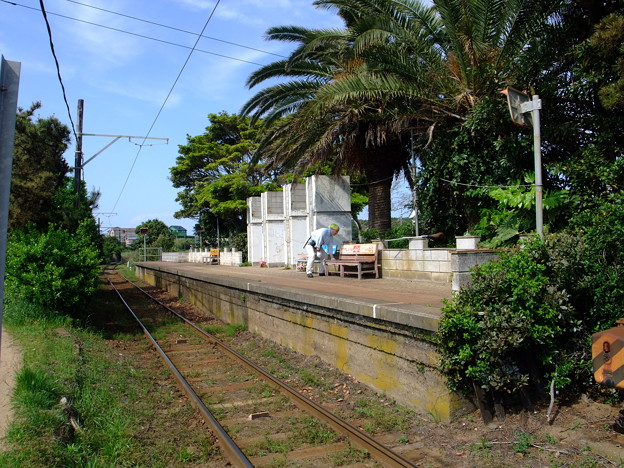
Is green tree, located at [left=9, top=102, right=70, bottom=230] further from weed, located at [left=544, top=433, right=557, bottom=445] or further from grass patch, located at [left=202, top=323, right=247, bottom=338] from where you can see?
weed, located at [left=544, top=433, right=557, bottom=445]

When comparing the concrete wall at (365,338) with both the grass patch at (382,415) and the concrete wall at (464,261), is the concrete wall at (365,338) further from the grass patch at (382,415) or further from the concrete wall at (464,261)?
the concrete wall at (464,261)

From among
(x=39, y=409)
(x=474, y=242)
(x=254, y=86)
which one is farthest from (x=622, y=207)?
(x=254, y=86)

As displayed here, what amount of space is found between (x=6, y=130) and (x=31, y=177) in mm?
12540

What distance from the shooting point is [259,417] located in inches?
234

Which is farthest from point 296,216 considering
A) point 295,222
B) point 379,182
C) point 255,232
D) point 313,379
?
point 313,379

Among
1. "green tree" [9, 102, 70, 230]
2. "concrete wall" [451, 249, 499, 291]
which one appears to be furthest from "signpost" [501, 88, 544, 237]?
"green tree" [9, 102, 70, 230]

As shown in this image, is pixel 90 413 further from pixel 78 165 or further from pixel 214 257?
pixel 214 257

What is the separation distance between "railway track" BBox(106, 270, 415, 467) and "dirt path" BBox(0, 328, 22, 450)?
1.95m

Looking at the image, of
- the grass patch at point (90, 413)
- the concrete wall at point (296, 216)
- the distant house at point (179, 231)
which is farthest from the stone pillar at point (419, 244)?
the distant house at point (179, 231)

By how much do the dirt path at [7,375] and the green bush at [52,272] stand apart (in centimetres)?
145

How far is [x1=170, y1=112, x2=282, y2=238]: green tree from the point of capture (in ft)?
107

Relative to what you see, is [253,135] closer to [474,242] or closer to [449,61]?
[449,61]

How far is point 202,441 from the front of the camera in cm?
524

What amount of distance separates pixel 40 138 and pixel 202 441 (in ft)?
40.7
